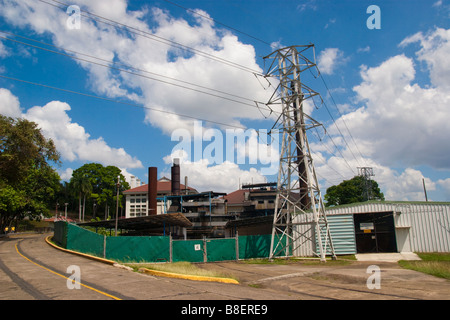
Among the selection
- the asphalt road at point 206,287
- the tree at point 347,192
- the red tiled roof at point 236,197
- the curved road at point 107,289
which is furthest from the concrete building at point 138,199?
the curved road at point 107,289

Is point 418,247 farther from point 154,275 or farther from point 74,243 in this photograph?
point 74,243

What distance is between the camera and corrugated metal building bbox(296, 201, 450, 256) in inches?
1022

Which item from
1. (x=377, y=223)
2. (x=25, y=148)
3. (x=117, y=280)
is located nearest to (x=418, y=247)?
(x=377, y=223)

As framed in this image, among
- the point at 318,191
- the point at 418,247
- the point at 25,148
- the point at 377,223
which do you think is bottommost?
the point at 418,247

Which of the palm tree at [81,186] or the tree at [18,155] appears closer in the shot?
the tree at [18,155]

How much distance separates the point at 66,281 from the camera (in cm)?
1245

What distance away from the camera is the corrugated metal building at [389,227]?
85.2 feet

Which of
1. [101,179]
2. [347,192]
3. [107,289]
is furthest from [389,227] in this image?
[101,179]

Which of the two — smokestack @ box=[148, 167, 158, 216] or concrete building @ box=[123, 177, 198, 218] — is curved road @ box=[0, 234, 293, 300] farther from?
concrete building @ box=[123, 177, 198, 218]

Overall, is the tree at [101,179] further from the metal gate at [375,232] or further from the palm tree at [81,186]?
the metal gate at [375,232]

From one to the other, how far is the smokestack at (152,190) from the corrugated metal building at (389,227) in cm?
4576

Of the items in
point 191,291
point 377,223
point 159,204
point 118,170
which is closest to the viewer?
point 191,291

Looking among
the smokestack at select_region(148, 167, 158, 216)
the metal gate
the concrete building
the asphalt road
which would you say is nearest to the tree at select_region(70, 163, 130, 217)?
the concrete building

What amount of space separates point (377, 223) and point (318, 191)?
684 centimetres
